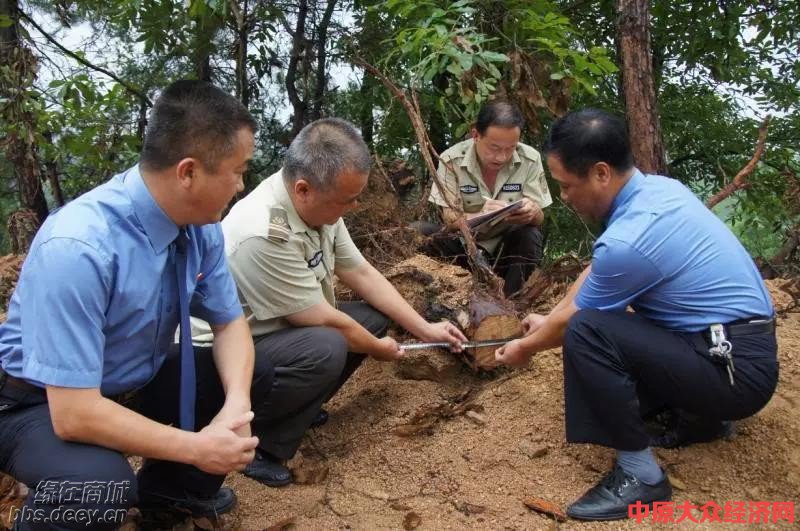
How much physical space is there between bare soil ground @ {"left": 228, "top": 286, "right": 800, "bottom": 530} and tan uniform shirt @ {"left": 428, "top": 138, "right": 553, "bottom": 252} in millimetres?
1493

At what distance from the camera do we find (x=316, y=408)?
2549 mm

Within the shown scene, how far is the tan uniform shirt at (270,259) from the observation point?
245 centimetres

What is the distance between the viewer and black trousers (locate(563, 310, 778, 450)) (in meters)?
2.15

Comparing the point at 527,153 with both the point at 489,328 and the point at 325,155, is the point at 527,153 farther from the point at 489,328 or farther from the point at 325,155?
the point at 325,155

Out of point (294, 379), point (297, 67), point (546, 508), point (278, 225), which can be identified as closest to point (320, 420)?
point (294, 379)

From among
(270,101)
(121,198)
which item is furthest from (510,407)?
(270,101)

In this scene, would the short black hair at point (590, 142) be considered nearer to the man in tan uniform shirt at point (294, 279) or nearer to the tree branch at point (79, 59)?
the man in tan uniform shirt at point (294, 279)

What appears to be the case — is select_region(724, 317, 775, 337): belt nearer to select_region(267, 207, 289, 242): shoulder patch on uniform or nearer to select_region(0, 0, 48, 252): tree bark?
select_region(267, 207, 289, 242): shoulder patch on uniform

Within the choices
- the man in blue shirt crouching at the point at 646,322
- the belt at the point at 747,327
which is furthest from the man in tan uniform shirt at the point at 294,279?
the belt at the point at 747,327

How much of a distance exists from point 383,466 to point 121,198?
1.45 m

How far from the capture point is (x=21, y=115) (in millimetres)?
5250

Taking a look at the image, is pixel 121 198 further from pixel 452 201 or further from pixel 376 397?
pixel 452 201

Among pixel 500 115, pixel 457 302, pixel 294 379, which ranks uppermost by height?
pixel 500 115

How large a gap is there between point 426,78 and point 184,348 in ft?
7.44
